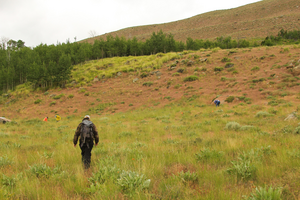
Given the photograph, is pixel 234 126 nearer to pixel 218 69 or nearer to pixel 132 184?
pixel 132 184

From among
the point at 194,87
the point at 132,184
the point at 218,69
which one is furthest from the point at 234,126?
the point at 218,69

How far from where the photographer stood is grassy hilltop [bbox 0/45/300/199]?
2.82 meters

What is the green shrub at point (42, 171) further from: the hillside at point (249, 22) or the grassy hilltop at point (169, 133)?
the hillside at point (249, 22)

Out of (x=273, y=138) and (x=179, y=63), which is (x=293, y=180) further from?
(x=179, y=63)

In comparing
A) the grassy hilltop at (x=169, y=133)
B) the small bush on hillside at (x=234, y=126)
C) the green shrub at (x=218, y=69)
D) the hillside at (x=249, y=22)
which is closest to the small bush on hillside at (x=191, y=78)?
the grassy hilltop at (x=169, y=133)

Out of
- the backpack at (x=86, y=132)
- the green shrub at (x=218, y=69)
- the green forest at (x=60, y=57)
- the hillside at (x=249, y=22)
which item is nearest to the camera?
the backpack at (x=86, y=132)

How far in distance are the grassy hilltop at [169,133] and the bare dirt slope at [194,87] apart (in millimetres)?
154

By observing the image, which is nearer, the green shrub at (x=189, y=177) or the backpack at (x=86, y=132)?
the green shrub at (x=189, y=177)

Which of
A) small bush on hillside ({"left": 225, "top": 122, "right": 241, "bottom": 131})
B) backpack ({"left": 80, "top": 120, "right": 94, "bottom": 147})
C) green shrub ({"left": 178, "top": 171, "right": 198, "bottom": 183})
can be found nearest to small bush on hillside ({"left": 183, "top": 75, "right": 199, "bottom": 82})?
small bush on hillside ({"left": 225, "top": 122, "right": 241, "bottom": 131})

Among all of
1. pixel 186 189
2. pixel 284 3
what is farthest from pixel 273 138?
pixel 284 3

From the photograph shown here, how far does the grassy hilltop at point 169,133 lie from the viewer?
9.25 feet

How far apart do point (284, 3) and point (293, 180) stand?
12565 cm

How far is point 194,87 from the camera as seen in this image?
73.7 ft

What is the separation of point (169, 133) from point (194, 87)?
15.1m
